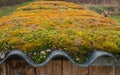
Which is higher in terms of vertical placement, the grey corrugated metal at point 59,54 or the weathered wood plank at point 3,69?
the grey corrugated metal at point 59,54

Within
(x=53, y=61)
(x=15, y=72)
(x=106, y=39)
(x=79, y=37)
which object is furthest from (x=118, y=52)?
(x=15, y=72)

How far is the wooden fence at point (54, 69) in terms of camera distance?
2.47 meters

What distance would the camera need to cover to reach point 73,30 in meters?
2.74

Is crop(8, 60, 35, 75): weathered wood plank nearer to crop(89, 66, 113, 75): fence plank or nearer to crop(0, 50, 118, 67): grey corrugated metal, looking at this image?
crop(0, 50, 118, 67): grey corrugated metal

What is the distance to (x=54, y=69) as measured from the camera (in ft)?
8.19

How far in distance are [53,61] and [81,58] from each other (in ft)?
0.96

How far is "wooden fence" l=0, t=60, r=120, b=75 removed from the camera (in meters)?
2.47

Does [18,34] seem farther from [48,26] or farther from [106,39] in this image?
[106,39]

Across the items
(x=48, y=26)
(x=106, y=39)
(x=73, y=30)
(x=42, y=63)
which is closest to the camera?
(x=42, y=63)

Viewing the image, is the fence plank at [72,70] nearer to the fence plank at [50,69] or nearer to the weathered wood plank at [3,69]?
the fence plank at [50,69]

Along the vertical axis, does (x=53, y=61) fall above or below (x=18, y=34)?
below

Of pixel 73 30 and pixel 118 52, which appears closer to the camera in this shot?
pixel 118 52

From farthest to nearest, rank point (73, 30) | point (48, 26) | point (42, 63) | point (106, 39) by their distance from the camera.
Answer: point (48, 26) → point (73, 30) → point (106, 39) → point (42, 63)

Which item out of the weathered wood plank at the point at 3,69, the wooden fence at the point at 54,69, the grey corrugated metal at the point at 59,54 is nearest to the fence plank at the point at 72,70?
the wooden fence at the point at 54,69
